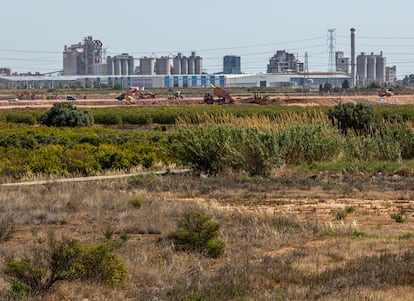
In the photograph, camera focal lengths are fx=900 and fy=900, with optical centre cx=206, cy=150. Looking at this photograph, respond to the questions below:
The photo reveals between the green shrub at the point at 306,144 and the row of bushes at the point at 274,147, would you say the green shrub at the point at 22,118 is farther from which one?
the green shrub at the point at 306,144

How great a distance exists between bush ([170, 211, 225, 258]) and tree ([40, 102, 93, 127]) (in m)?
38.0

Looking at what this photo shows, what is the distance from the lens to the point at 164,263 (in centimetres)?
1400

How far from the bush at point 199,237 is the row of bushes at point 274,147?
1275 cm

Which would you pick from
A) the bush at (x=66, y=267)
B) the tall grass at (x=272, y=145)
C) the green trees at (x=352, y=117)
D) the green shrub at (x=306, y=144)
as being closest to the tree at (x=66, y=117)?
the green trees at (x=352, y=117)

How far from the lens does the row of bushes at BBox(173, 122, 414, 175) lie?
29062 millimetres

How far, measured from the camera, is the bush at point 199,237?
586 inches

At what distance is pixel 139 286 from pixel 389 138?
22.8 metres

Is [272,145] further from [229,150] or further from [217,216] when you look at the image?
[217,216]

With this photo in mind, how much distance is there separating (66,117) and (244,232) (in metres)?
37.2

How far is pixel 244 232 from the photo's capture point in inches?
686

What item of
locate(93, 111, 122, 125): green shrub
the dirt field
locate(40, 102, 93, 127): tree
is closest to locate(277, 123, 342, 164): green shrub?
→ locate(40, 102, 93, 127): tree

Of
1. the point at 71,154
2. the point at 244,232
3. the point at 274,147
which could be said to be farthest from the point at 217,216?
the point at 71,154

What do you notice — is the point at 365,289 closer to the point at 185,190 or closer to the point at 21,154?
the point at 185,190

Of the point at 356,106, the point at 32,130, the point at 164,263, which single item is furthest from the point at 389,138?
the point at 164,263
